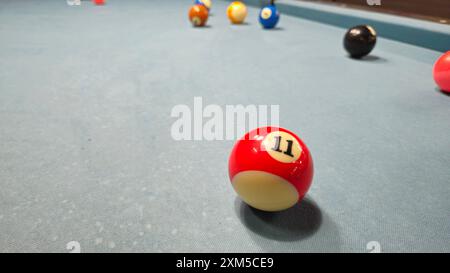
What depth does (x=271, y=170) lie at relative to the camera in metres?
1.16

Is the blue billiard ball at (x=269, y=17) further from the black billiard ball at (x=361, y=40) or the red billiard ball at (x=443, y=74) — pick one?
the red billiard ball at (x=443, y=74)

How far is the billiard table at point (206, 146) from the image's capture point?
3.94 feet

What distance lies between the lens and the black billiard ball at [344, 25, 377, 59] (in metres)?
3.22

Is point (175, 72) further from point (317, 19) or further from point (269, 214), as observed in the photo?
point (317, 19)

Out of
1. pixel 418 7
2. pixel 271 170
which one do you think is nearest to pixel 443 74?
pixel 271 170

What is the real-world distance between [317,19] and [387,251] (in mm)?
4911

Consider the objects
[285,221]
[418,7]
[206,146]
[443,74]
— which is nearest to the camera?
[285,221]

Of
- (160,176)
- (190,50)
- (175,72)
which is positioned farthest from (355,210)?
(190,50)

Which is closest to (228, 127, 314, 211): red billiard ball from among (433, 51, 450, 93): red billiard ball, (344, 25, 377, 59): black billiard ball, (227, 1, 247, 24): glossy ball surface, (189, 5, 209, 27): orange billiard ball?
(433, 51, 450, 93): red billiard ball

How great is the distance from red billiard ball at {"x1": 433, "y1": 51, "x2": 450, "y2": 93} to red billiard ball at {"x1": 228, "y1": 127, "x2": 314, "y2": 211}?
1.80 metres

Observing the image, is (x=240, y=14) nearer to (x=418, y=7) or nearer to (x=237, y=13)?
(x=237, y=13)

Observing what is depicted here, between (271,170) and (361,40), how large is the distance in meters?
2.58

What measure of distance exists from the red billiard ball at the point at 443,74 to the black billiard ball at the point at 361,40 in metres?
0.85

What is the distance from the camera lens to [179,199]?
137cm
